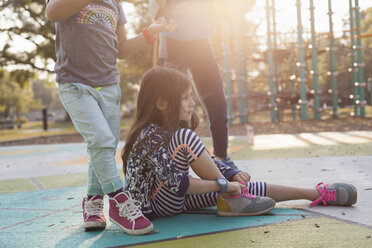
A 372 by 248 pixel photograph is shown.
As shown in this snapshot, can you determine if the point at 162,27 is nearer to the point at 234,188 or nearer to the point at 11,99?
the point at 234,188

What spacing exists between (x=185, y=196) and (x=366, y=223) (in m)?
0.95

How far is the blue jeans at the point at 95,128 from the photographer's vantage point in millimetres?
2145

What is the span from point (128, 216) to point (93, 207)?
10.6 inches

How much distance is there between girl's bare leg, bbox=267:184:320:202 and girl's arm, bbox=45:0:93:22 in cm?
141

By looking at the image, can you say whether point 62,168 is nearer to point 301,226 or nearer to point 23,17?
point 301,226

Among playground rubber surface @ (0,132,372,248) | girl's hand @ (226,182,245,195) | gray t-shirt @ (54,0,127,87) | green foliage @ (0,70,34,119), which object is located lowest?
playground rubber surface @ (0,132,372,248)

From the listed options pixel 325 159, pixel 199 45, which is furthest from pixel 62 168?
pixel 325 159

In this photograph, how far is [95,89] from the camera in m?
2.27

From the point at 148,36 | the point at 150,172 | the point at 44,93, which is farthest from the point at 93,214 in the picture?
the point at 44,93

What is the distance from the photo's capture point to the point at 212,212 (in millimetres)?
2393

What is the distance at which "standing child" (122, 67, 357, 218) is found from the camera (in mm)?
2172

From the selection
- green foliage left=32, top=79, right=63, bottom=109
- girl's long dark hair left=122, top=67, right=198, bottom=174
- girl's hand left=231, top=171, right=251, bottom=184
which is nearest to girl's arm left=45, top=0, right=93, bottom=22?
girl's long dark hair left=122, top=67, right=198, bottom=174

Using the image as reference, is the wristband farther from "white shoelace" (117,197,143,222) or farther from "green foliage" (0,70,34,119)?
"green foliage" (0,70,34,119)

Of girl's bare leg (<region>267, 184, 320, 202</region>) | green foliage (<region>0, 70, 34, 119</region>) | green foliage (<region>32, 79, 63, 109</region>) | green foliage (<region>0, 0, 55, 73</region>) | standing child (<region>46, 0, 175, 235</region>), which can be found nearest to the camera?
standing child (<region>46, 0, 175, 235</region>)
